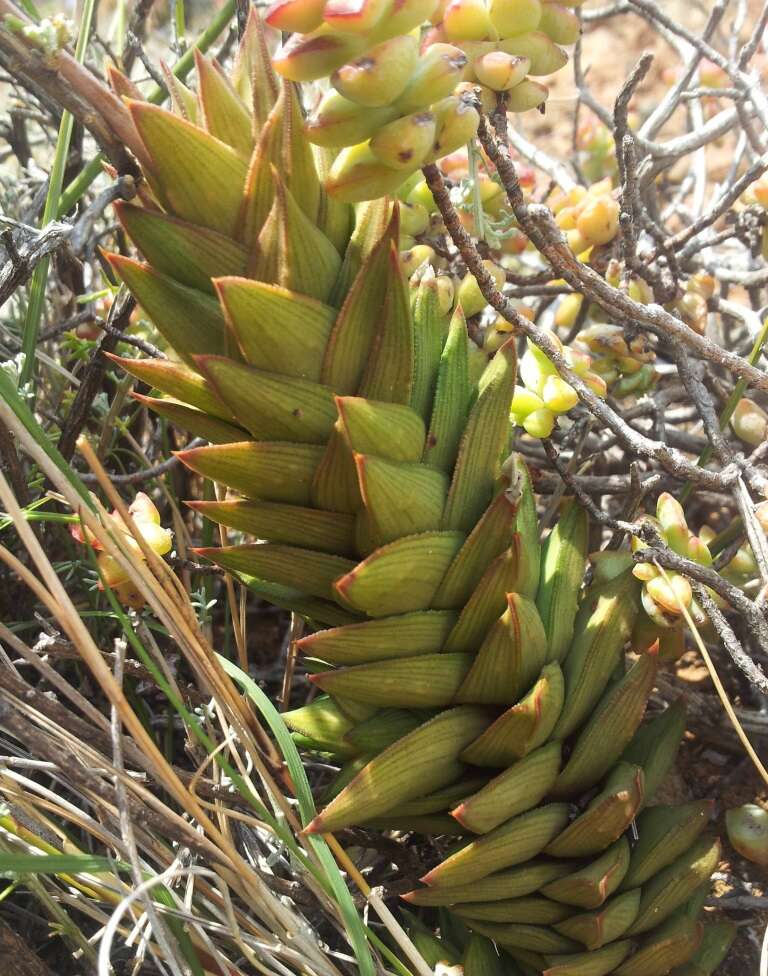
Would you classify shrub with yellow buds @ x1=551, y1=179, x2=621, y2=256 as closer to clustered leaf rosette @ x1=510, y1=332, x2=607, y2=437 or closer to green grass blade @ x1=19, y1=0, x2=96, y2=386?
clustered leaf rosette @ x1=510, y1=332, x2=607, y2=437

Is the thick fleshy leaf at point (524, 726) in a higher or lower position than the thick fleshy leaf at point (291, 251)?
lower

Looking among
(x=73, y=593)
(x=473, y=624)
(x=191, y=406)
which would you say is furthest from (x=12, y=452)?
(x=473, y=624)

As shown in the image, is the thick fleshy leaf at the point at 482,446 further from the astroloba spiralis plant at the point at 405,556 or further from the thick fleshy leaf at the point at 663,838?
the thick fleshy leaf at the point at 663,838

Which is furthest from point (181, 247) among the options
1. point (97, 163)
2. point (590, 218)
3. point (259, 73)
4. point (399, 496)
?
point (590, 218)

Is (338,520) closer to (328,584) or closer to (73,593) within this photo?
(328,584)

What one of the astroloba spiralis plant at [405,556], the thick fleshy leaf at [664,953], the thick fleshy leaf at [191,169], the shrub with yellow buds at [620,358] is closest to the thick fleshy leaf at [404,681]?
the astroloba spiralis plant at [405,556]

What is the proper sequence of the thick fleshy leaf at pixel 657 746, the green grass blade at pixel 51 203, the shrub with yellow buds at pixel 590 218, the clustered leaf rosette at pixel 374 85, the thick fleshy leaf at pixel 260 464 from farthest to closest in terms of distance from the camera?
the shrub with yellow buds at pixel 590 218
the green grass blade at pixel 51 203
the thick fleshy leaf at pixel 657 746
the thick fleshy leaf at pixel 260 464
the clustered leaf rosette at pixel 374 85

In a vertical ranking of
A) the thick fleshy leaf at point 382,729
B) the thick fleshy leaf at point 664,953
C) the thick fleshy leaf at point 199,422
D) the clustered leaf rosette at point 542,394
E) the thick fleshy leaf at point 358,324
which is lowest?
the thick fleshy leaf at point 664,953

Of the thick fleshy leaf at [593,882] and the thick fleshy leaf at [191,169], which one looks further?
the thick fleshy leaf at [593,882]

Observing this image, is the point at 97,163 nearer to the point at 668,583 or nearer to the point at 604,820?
the point at 668,583
